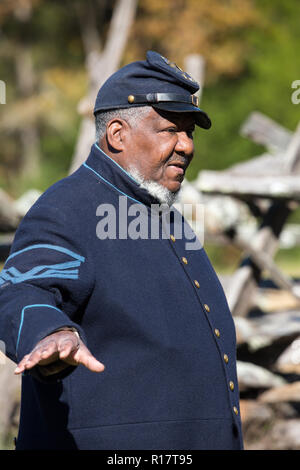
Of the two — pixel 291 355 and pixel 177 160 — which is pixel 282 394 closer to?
pixel 291 355

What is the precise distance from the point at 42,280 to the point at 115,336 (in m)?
0.30

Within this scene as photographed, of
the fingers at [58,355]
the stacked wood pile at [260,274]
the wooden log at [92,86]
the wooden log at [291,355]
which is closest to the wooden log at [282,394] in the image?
the stacked wood pile at [260,274]

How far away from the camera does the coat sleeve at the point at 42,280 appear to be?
189 centimetres

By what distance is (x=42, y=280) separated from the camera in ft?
6.72

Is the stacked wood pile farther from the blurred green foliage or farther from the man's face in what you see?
the blurred green foliage

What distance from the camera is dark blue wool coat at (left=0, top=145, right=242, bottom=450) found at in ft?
6.98

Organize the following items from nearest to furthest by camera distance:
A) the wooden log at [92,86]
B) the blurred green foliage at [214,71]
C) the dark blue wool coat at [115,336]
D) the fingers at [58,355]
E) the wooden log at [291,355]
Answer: the fingers at [58,355], the dark blue wool coat at [115,336], the wooden log at [92,86], the wooden log at [291,355], the blurred green foliage at [214,71]

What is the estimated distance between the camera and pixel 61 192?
2346 mm

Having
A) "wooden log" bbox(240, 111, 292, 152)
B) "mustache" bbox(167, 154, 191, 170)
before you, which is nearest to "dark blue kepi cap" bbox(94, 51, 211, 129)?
"mustache" bbox(167, 154, 191, 170)

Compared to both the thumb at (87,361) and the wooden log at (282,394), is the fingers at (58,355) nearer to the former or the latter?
the thumb at (87,361)

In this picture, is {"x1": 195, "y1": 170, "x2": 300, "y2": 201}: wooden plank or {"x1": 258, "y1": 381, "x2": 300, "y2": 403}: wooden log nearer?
{"x1": 195, "y1": 170, "x2": 300, "y2": 201}: wooden plank

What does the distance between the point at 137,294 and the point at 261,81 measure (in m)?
18.3

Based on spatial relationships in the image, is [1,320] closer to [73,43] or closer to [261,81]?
[261,81]

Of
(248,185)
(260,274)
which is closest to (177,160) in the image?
(248,185)
